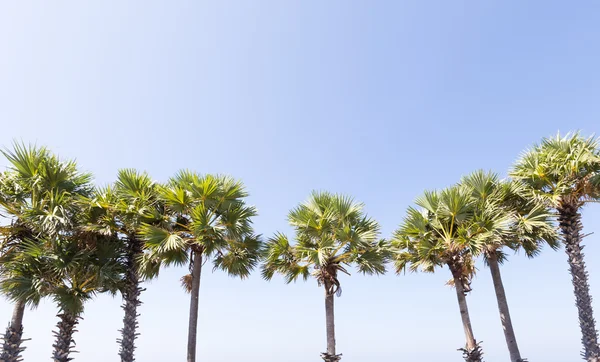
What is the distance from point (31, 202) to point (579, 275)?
16858 millimetres

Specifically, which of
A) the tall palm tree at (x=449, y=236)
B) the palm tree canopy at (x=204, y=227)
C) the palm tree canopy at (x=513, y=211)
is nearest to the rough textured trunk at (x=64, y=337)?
the palm tree canopy at (x=204, y=227)

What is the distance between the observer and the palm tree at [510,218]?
1273 cm

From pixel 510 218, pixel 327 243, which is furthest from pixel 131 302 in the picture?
pixel 510 218

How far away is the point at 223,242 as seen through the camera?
39.5 ft

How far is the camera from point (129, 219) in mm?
11641

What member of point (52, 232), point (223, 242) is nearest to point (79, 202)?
point (52, 232)

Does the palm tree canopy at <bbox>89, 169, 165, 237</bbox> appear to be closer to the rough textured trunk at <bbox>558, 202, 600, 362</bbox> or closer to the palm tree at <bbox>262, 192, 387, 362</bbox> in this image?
the palm tree at <bbox>262, 192, 387, 362</bbox>

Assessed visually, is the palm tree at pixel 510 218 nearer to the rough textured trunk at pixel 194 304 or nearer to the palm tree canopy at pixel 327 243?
the palm tree canopy at pixel 327 243

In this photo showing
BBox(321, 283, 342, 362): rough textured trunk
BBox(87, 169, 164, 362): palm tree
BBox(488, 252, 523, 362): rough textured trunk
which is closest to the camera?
BBox(87, 169, 164, 362): palm tree

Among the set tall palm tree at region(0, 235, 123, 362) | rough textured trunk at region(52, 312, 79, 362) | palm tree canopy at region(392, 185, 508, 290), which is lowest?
rough textured trunk at region(52, 312, 79, 362)

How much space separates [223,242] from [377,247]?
526 cm

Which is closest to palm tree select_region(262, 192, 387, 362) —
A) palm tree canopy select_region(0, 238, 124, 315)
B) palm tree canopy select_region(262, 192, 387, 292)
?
palm tree canopy select_region(262, 192, 387, 292)

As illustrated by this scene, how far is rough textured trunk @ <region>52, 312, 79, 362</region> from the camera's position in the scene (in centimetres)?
1083

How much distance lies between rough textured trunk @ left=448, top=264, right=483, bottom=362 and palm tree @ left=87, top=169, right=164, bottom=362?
10299 millimetres
